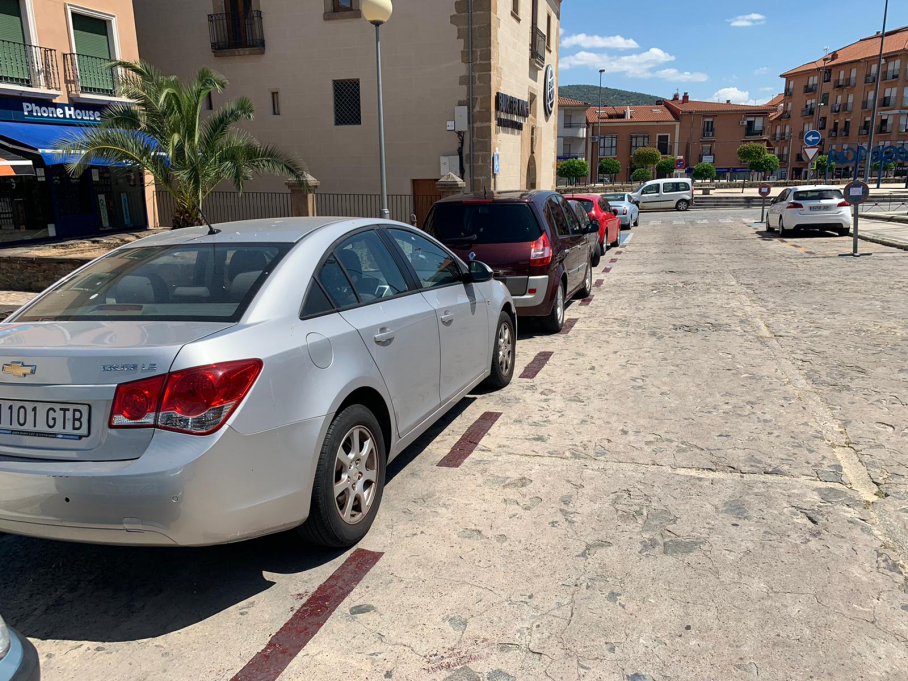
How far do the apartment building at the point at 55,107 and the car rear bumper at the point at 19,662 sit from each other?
1579 centimetres

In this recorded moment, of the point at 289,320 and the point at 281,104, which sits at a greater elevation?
the point at 281,104

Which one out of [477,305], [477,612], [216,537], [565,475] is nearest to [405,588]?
[477,612]

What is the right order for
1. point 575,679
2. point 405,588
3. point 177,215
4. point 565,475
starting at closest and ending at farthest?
point 575,679, point 405,588, point 565,475, point 177,215

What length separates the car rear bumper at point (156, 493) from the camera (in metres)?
2.65

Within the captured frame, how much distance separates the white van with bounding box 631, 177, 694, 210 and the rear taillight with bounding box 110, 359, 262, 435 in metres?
Result: 38.2

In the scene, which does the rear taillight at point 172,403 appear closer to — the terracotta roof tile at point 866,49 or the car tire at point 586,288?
the car tire at point 586,288

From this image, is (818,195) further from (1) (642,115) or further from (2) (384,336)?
(1) (642,115)

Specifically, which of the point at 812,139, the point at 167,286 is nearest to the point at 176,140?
the point at 167,286

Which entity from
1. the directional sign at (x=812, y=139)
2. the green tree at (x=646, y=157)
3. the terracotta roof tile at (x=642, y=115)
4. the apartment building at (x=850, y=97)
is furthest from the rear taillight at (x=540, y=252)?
the terracotta roof tile at (x=642, y=115)

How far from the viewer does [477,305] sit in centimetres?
531

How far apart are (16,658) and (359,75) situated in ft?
73.6

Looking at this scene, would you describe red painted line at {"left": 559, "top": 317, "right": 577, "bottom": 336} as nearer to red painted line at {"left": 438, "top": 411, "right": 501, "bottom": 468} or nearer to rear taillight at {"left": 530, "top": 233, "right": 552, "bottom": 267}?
rear taillight at {"left": 530, "top": 233, "right": 552, "bottom": 267}

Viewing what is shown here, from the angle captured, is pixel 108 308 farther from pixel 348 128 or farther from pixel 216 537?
pixel 348 128

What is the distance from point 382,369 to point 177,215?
1347 cm
